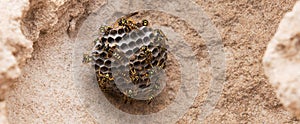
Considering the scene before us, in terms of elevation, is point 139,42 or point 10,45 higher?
point 139,42

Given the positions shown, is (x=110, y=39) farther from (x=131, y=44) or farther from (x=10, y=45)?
(x=10, y=45)

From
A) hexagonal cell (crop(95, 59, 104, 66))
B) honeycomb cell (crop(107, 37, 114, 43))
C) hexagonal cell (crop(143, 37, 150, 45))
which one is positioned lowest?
hexagonal cell (crop(95, 59, 104, 66))

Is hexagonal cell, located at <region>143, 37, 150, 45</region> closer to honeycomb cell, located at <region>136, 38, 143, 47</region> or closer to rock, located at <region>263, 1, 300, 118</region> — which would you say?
honeycomb cell, located at <region>136, 38, 143, 47</region>

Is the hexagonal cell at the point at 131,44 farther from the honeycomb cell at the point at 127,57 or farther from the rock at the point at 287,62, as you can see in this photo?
the rock at the point at 287,62

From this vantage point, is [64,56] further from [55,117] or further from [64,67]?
[55,117]

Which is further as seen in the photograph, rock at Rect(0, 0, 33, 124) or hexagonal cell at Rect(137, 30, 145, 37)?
hexagonal cell at Rect(137, 30, 145, 37)

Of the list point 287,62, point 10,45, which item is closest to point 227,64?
point 287,62

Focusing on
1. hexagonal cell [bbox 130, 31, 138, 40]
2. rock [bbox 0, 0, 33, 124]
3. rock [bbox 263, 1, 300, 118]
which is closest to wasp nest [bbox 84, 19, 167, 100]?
hexagonal cell [bbox 130, 31, 138, 40]
